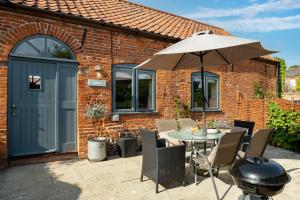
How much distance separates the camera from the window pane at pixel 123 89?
22.4 ft

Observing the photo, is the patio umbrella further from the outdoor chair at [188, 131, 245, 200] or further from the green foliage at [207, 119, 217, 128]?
the green foliage at [207, 119, 217, 128]

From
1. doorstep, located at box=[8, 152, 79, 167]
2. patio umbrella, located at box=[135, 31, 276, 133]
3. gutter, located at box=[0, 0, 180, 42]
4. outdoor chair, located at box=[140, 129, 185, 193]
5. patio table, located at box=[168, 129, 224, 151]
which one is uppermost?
gutter, located at box=[0, 0, 180, 42]

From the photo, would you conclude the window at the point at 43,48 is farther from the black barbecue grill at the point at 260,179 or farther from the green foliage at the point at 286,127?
the green foliage at the point at 286,127

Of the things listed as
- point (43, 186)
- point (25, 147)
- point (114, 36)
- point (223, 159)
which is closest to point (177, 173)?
point (223, 159)

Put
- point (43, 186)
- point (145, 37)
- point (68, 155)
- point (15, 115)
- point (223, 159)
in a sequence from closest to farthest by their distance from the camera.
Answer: point (223, 159), point (43, 186), point (15, 115), point (68, 155), point (145, 37)

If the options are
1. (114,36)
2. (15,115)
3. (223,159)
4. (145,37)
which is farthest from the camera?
(145,37)

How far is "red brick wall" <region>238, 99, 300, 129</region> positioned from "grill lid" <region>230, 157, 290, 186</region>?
22.7ft

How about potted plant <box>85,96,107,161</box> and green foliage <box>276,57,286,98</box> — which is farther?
green foliage <box>276,57,286,98</box>

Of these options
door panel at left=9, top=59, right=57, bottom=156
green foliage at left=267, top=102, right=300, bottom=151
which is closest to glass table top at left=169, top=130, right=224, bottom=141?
door panel at left=9, top=59, right=57, bottom=156

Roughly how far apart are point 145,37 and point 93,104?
270 cm

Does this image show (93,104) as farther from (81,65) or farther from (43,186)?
(43,186)

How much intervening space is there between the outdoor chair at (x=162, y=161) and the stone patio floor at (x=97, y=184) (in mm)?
231

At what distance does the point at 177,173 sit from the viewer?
3.94 meters

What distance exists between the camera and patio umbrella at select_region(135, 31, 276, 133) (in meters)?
3.76
